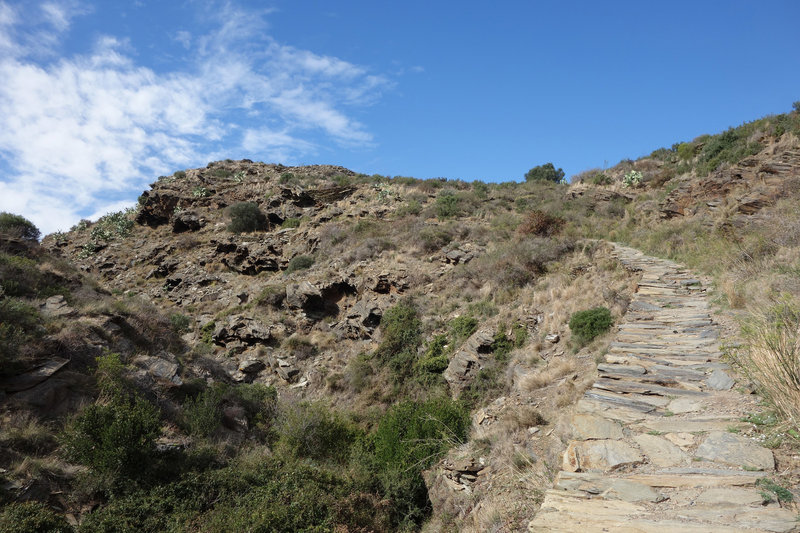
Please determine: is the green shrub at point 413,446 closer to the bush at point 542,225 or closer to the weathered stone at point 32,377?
the weathered stone at point 32,377

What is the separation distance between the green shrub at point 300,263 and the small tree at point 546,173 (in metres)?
28.2

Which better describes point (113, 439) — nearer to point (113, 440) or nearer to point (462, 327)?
point (113, 440)

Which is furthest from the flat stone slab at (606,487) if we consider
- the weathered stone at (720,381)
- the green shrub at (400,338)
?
the green shrub at (400,338)

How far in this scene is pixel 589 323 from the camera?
8641mm

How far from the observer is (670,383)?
5.20 meters

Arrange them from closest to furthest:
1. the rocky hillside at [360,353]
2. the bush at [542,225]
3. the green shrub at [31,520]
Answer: the green shrub at [31,520]
the rocky hillside at [360,353]
the bush at [542,225]

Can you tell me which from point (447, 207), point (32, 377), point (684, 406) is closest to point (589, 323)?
point (684, 406)

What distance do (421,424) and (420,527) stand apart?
2014 mm

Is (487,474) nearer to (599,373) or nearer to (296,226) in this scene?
(599,373)

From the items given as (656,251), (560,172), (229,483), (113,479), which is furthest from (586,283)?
(560,172)

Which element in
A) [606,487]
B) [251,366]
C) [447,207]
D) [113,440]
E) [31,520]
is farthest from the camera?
[447,207]

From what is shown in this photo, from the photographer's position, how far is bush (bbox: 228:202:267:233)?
2638cm

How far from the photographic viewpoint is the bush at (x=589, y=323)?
8367 mm

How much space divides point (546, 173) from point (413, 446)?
38.2m
